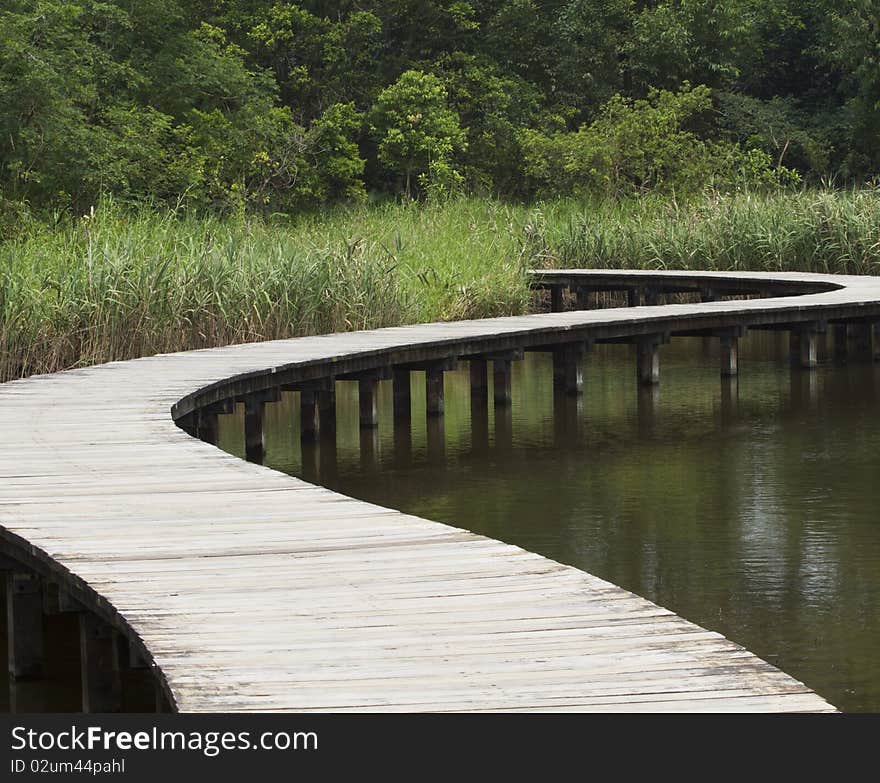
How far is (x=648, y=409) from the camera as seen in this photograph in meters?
13.2

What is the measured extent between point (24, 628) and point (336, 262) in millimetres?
7137

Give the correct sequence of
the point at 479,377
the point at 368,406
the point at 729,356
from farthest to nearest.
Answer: the point at 729,356 < the point at 479,377 < the point at 368,406

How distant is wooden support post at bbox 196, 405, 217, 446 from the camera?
9789mm

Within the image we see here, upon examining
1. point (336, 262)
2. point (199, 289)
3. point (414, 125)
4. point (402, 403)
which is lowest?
point (402, 403)

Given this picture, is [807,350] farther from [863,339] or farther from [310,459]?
[310,459]

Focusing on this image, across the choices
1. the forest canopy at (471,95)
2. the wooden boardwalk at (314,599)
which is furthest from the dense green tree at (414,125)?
the wooden boardwalk at (314,599)

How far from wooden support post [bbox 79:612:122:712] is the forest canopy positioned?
14547 mm

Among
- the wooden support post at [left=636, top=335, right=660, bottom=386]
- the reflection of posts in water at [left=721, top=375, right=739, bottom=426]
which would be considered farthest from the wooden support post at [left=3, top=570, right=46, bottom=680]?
the wooden support post at [left=636, top=335, right=660, bottom=386]

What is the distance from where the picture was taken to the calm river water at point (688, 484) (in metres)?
6.88

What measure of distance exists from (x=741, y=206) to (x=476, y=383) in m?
6.79

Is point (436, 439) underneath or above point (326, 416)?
underneath

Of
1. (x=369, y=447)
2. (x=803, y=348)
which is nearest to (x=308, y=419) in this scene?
(x=369, y=447)

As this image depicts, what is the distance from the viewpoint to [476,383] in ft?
44.8

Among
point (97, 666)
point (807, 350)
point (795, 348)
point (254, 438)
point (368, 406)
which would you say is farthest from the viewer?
point (795, 348)
